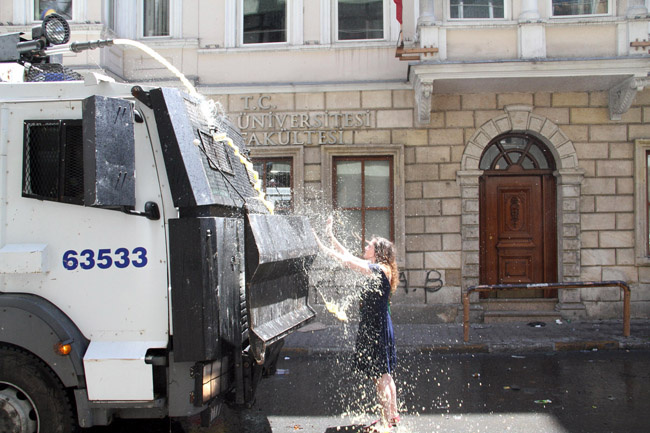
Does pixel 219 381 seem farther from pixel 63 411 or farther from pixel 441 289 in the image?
pixel 441 289

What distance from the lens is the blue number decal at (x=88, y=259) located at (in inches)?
138

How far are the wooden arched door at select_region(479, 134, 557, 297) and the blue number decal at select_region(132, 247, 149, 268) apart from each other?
27.3ft

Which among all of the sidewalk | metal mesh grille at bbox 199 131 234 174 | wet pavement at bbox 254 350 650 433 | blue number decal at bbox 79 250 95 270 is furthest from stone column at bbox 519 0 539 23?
blue number decal at bbox 79 250 95 270

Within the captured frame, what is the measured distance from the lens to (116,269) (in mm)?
3494

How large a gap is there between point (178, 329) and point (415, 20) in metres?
9.01

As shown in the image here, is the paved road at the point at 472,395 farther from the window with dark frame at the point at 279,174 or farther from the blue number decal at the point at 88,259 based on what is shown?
the window with dark frame at the point at 279,174

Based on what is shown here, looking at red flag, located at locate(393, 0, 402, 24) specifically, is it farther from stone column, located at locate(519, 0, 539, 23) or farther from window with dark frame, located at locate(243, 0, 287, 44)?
window with dark frame, located at locate(243, 0, 287, 44)

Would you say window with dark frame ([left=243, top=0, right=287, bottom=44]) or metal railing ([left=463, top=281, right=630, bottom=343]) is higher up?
window with dark frame ([left=243, top=0, right=287, bottom=44])

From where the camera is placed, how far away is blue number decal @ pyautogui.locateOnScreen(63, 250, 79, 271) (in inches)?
138

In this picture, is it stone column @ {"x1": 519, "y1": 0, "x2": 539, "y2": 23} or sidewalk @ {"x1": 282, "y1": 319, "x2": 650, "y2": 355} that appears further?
stone column @ {"x1": 519, "y1": 0, "x2": 539, "y2": 23}

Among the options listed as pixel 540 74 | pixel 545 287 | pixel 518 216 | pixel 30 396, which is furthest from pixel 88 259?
pixel 518 216

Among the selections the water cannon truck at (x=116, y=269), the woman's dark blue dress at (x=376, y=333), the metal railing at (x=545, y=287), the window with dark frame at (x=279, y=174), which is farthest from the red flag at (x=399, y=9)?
the water cannon truck at (x=116, y=269)

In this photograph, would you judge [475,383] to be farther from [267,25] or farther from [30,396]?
[267,25]

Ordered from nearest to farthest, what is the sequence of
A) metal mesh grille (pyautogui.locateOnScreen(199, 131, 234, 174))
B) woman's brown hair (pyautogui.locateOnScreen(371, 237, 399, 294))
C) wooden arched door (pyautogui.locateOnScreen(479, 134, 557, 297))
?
metal mesh grille (pyautogui.locateOnScreen(199, 131, 234, 174)) → woman's brown hair (pyautogui.locateOnScreen(371, 237, 399, 294)) → wooden arched door (pyautogui.locateOnScreen(479, 134, 557, 297))
